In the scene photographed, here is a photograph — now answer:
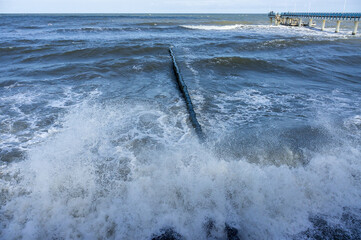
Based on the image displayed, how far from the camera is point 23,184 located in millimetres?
3949

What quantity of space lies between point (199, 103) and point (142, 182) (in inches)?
168

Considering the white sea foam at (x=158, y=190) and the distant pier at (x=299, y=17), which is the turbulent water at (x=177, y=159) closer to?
the white sea foam at (x=158, y=190)

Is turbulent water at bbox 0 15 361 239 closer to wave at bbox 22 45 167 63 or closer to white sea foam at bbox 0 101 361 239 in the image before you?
white sea foam at bbox 0 101 361 239

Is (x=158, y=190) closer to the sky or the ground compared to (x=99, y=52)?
closer to the ground

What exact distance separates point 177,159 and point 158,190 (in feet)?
3.20

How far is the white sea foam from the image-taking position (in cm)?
325

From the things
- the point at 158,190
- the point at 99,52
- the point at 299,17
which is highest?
the point at 299,17

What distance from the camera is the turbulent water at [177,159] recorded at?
10.9 feet

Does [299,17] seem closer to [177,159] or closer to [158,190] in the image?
[177,159]

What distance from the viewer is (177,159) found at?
462 cm

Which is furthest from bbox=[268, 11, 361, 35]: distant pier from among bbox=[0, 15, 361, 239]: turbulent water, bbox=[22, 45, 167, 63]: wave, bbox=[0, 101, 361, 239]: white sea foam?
Result: bbox=[0, 101, 361, 239]: white sea foam

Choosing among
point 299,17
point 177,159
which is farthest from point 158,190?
point 299,17

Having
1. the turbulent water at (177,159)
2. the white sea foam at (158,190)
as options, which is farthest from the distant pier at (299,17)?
the white sea foam at (158,190)

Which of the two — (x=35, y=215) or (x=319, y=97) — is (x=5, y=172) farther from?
(x=319, y=97)
